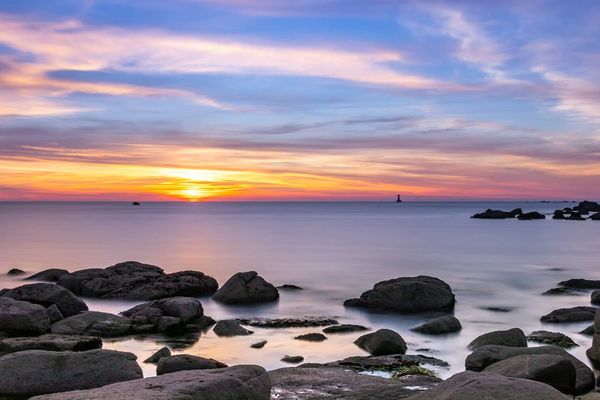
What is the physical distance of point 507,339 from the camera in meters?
19.5

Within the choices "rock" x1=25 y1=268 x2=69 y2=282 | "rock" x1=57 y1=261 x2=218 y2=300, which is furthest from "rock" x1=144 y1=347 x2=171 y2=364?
"rock" x1=25 y1=268 x2=69 y2=282

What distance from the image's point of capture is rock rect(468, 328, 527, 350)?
19.3 m

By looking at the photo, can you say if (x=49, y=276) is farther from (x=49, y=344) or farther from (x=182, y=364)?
(x=182, y=364)

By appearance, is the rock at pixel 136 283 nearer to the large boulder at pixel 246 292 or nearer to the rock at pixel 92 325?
the large boulder at pixel 246 292

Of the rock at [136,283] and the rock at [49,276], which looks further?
the rock at [49,276]

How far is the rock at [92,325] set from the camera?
22062mm

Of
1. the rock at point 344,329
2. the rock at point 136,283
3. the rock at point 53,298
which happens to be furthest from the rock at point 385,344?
the rock at point 136,283

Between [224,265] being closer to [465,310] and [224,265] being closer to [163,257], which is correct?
[163,257]

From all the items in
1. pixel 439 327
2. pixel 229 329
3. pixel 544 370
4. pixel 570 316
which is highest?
pixel 544 370

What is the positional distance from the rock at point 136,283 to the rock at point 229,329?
28.1ft

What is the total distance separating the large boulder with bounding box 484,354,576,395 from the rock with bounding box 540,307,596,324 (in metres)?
12.3

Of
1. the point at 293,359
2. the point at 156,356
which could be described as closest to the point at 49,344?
the point at 156,356

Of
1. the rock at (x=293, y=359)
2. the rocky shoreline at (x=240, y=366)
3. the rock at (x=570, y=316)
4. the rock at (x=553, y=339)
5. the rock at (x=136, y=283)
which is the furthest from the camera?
the rock at (x=136, y=283)

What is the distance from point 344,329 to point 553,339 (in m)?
7.17
